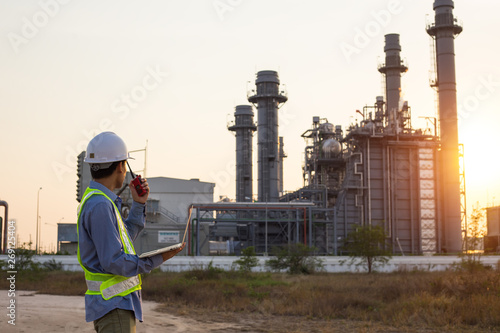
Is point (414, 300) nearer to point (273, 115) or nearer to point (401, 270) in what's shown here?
point (401, 270)

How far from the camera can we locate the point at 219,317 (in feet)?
47.3

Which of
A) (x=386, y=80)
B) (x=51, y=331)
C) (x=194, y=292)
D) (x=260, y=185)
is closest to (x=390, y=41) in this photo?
(x=386, y=80)

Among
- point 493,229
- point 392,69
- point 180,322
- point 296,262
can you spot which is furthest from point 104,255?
point 493,229

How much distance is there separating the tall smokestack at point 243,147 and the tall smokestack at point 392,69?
15534 mm

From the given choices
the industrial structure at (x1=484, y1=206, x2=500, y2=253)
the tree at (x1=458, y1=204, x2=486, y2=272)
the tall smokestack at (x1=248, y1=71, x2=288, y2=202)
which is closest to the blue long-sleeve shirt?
the tree at (x1=458, y1=204, x2=486, y2=272)

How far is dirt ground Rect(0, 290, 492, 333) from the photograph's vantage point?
12062 mm

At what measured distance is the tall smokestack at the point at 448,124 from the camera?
48156 mm

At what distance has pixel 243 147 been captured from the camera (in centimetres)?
6450

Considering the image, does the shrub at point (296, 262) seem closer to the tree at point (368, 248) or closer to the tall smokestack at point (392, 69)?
the tree at point (368, 248)

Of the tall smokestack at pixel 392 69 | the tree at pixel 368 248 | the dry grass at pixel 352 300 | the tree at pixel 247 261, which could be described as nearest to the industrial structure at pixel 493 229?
the tall smokestack at pixel 392 69

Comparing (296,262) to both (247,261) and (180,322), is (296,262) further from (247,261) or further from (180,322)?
(180,322)

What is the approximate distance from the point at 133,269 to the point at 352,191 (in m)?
48.2

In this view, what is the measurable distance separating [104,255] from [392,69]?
55.6m

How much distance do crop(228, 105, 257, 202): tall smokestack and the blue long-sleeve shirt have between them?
2343 inches
